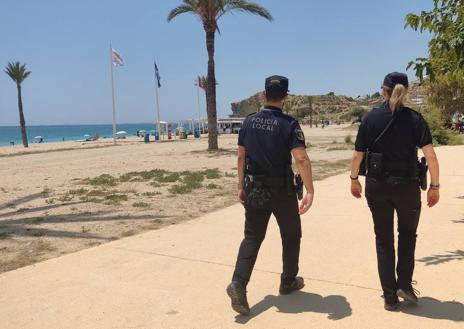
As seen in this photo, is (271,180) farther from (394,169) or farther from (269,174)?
(394,169)

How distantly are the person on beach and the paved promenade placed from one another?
15.7 inches

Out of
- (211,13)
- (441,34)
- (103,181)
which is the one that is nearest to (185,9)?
(211,13)

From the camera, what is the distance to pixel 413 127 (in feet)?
11.5

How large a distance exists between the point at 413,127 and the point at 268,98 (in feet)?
3.56

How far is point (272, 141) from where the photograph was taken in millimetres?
3645

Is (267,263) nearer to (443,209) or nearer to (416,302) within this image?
(416,302)

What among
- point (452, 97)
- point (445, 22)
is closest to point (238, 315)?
point (445, 22)

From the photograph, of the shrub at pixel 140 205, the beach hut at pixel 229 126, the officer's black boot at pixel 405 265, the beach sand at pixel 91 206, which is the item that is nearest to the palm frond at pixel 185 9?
the beach sand at pixel 91 206

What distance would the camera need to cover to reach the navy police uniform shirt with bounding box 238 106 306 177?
3.63m

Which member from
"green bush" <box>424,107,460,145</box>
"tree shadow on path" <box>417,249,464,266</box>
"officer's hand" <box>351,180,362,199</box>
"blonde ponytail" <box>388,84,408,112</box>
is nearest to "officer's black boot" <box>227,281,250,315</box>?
"officer's hand" <box>351,180,362,199</box>

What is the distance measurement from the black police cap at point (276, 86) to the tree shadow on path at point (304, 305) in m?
1.67

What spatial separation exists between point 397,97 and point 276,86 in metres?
0.89

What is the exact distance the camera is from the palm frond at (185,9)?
2344cm

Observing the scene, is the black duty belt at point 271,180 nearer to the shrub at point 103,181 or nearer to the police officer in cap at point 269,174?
the police officer in cap at point 269,174
